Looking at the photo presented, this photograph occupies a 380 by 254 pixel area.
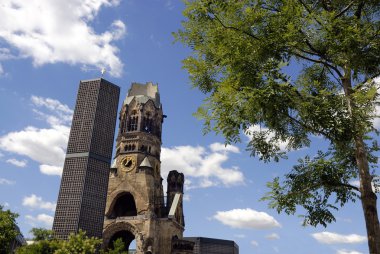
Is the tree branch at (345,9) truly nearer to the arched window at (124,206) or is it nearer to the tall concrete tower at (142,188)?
the tall concrete tower at (142,188)

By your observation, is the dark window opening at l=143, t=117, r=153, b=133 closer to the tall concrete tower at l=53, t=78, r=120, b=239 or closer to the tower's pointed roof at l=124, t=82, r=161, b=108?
the tower's pointed roof at l=124, t=82, r=161, b=108

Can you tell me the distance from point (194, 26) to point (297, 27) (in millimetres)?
4382

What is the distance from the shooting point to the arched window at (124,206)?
202 feet

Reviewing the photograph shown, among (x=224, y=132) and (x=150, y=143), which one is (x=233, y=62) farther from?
(x=150, y=143)

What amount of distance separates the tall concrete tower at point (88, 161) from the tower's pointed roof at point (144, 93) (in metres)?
4.90

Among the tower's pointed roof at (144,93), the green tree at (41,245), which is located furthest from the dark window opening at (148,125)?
the green tree at (41,245)

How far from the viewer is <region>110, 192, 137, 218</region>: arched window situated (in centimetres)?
6165

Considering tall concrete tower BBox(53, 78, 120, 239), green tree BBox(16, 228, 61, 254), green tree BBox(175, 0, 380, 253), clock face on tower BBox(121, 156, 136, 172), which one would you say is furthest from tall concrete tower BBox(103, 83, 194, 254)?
green tree BBox(175, 0, 380, 253)

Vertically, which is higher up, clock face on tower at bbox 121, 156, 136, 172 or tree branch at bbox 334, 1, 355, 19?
clock face on tower at bbox 121, 156, 136, 172

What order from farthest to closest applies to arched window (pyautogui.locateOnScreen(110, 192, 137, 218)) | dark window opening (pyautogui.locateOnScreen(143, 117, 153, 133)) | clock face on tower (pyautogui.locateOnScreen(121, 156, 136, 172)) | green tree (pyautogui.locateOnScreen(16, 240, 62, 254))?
1. dark window opening (pyautogui.locateOnScreen(143, 117, 153, 133))
2. clock face on tower (pyautogui.locateOnScreen(121, 156, 136, 172))
3. arched window (pyautogui.locateOnScreen(110, 192, 137, 218))
4. green tree (pyautogui.locateOnScreen(16, 240, 62, 254))

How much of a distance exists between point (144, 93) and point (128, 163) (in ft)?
45.6

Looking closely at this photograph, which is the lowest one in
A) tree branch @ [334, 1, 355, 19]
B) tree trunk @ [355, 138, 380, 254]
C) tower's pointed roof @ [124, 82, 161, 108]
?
tree trunk @ [355, 138, 380, 254]

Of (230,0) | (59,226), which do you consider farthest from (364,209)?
(59,226)

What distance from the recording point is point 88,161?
57531 mm
